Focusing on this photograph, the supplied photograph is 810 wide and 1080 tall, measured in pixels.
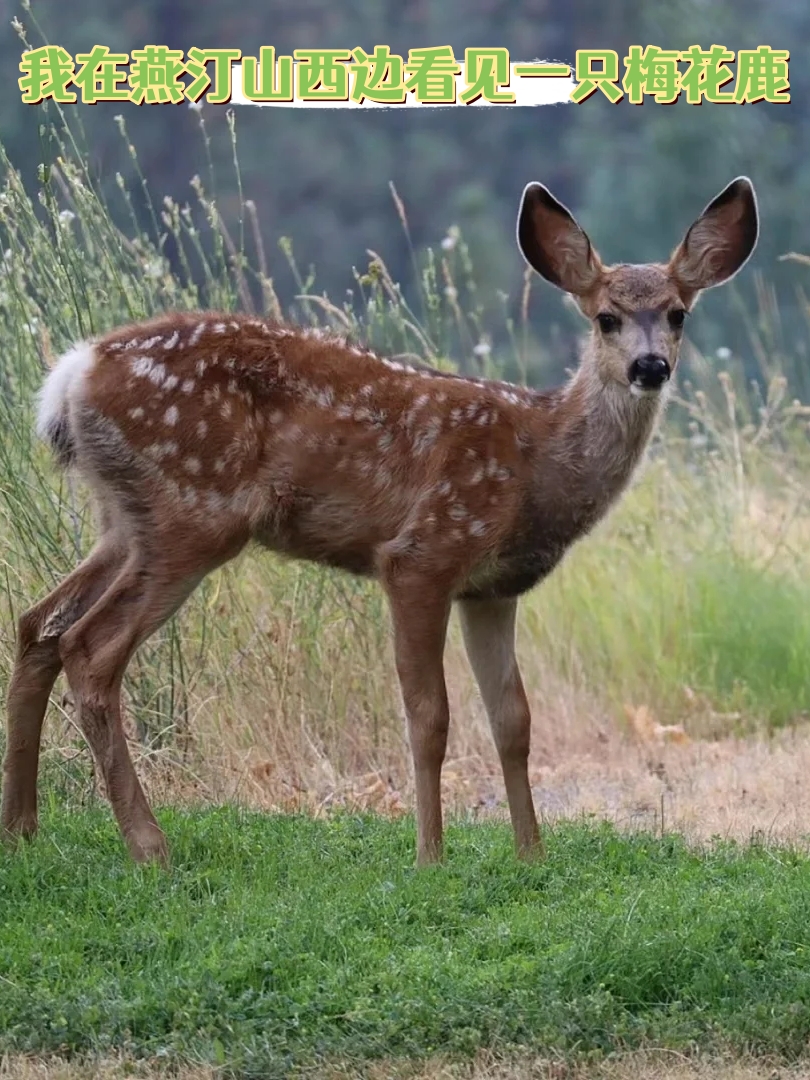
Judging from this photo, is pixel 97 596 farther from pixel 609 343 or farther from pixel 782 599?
pixel 782 599

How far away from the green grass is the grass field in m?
0.01

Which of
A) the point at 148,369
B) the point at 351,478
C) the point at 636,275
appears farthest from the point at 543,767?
the point at 148,369

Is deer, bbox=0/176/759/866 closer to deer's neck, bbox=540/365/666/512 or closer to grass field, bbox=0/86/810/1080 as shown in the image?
deer's neck, bbox=540/365/666/512

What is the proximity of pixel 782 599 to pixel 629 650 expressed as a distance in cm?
84

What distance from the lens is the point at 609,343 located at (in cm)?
672

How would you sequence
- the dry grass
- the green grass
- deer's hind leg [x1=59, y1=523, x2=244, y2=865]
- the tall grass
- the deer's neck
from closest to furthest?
1. the green grass
2. deer's hind leg [x1=59, y1=523, x2=244, y2=865]
3. the deer's neck
4. the dry grass
5. the tall grass

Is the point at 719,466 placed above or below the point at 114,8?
below

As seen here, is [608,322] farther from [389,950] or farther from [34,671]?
[389,950]

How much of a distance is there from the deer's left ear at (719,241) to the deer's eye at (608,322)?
0.28 m

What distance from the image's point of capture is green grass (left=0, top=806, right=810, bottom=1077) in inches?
191

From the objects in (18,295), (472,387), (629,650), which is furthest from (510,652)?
(629,650)

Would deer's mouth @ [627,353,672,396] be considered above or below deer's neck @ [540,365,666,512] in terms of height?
above

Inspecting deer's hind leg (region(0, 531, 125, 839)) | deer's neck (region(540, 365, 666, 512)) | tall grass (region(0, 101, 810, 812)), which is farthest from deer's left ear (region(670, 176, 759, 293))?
deer's hind leg (region(0, 531, 125, 839))

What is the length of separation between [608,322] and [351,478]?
98cm
